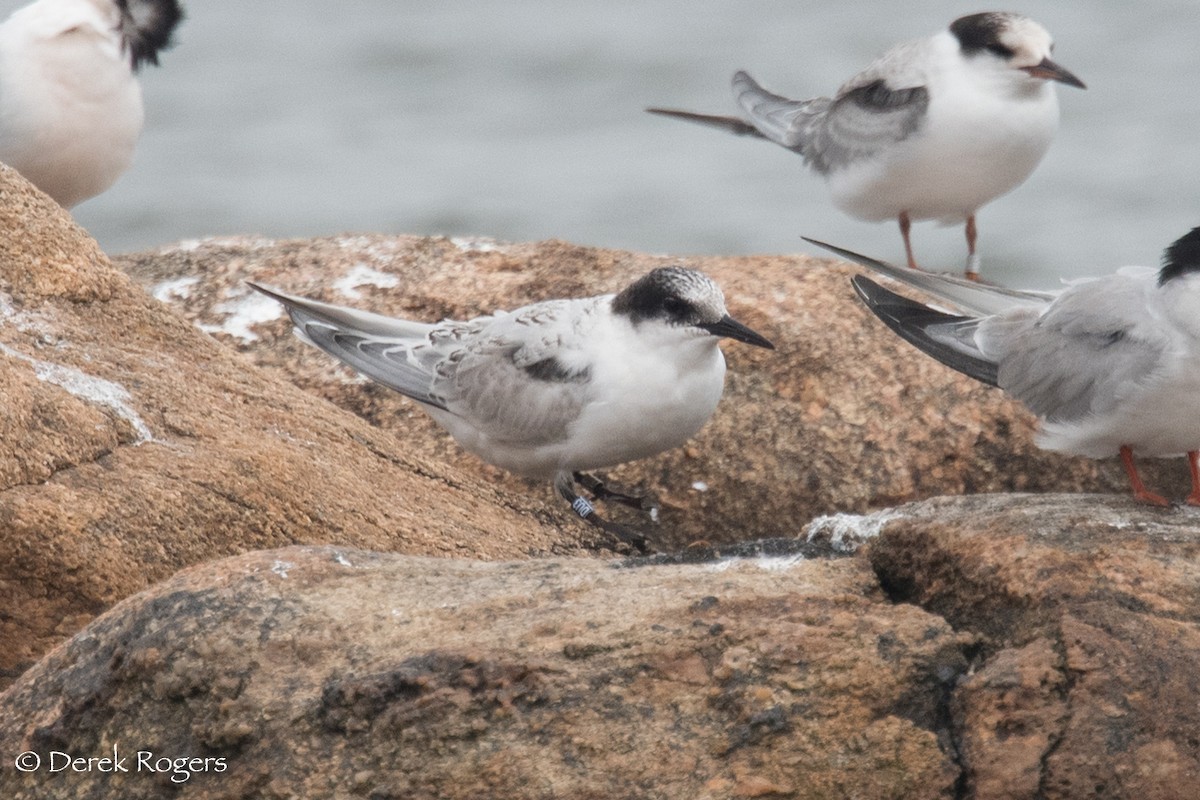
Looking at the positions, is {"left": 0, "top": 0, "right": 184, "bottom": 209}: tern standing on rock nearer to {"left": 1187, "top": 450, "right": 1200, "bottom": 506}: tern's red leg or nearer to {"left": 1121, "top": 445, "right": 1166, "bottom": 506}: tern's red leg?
{"left": 1121, "top": 445, "right": 1166, "bottom": 506}: tern's red leg

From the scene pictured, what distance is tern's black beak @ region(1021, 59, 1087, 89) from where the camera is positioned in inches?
273

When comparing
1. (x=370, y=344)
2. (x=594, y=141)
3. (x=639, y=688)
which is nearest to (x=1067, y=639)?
(x=639, y=688)

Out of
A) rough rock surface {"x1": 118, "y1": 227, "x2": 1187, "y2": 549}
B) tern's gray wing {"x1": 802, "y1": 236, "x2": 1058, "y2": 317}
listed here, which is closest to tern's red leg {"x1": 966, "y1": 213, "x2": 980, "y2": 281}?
rough rock surface {"x1": 118, "y1": 227, "x2": 1187, "y2": 549}

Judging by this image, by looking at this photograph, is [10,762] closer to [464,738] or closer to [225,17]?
[464,738]

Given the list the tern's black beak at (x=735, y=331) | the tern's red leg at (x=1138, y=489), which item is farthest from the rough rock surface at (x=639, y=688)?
the tern's black beak at (x=735, y=331)

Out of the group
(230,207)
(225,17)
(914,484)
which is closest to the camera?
(914,484)

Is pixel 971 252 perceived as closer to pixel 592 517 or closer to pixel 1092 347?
pixel 592 517

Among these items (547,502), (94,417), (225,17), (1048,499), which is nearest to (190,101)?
(225,17)

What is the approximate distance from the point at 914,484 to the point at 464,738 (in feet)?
10.2

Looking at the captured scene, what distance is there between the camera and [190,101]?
57.9 feet

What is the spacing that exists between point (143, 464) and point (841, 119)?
14.0 feet

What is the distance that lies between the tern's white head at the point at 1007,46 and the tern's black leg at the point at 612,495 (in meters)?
2.60

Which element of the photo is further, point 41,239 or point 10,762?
point 41,239

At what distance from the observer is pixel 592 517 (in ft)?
18.2
